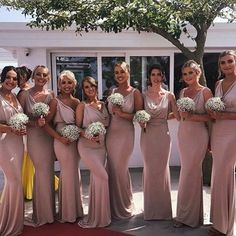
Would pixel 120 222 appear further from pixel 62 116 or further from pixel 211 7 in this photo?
pixel 211 7

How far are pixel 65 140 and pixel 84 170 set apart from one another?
409 cm

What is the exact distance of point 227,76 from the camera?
4.43m

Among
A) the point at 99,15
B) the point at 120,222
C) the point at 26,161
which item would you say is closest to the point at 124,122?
the point at 120,222

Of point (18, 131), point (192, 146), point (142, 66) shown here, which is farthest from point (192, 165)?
point (142, 66)

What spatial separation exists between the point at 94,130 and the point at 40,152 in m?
0.88

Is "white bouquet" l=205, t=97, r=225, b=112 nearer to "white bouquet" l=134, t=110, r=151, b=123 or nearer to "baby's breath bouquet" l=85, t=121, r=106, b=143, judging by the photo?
"white bouquet" l=134, t=110, r=151, b=123

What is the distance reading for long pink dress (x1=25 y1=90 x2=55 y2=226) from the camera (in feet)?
15.9

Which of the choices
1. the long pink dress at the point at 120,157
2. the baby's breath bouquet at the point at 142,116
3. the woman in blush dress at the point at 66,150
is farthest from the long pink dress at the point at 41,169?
the baby's breath bouquet at the point at 142,116

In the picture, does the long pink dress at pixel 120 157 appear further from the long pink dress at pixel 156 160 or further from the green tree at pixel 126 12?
the green tree at pixel 126 12

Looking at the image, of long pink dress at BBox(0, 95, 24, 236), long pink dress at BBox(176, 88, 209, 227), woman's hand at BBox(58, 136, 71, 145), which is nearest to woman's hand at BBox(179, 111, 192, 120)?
long pink dress at BBox(176, 88, 209, 227)

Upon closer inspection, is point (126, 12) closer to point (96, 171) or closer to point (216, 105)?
point (216, 105)

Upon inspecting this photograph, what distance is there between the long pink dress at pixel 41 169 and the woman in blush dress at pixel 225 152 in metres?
2.28

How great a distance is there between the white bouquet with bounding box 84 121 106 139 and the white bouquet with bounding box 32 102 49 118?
608mm

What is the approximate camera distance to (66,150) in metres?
4.90
